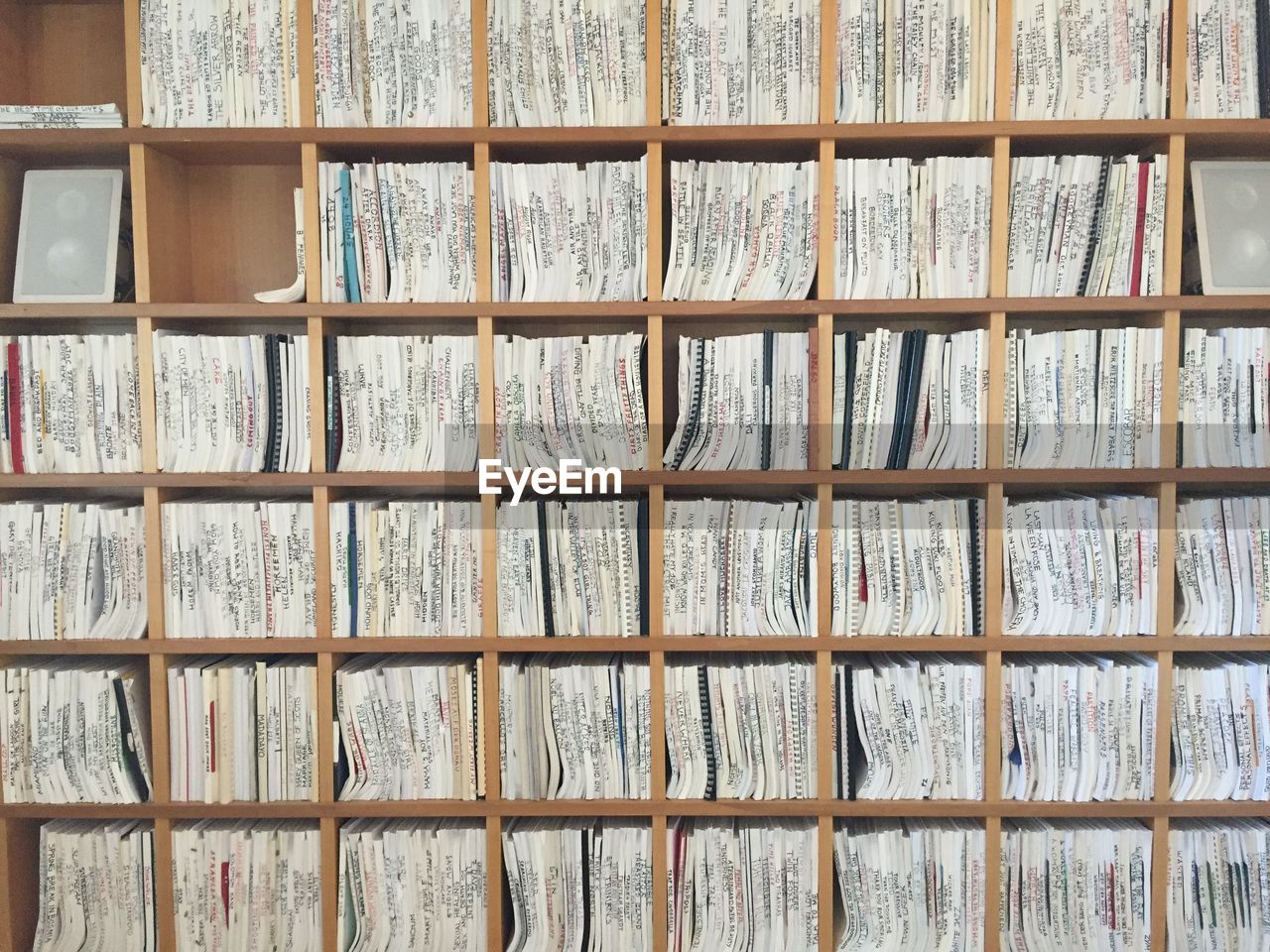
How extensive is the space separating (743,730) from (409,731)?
0.65m

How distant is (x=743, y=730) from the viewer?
1.71 m

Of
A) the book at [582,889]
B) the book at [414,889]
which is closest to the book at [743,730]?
the book at [582,889]

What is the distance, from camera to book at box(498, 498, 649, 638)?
5.57 ft

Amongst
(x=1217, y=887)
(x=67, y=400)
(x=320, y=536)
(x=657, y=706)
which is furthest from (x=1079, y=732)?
(x=67, y=400)

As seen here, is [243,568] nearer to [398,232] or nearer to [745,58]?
[398,232]

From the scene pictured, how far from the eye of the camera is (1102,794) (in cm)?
170

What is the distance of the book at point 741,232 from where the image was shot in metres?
1.66

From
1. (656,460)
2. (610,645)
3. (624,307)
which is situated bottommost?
(610,645)

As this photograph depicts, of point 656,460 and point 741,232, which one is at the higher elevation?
point 741,232

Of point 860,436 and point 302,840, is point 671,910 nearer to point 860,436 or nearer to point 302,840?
point 302,840

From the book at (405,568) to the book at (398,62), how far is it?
73 cm

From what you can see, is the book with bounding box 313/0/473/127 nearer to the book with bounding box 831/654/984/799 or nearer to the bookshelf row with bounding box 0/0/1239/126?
the bookshelf row with bounding box 0/0/1239/126

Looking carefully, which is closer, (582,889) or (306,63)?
(306,63)

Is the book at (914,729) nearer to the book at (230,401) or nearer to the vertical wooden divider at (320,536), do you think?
the vertical wooden divider at (320,536)
